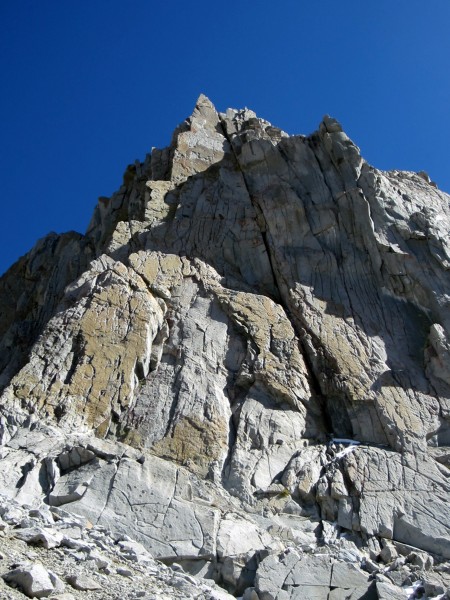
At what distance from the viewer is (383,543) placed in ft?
82.2

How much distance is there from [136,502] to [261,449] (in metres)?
6.31

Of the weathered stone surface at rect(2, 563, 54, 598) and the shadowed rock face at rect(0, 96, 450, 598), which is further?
the shadowed rock face at rect(0, 96, 450, 598)

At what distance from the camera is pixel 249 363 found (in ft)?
106

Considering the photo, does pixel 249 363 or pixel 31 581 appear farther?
pixel 249 363

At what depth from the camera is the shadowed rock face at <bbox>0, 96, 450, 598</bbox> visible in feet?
82.2

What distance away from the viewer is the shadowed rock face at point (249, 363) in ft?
82.2

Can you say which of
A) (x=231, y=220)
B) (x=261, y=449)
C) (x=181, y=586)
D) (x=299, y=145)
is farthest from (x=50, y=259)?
(x=181, y=586)

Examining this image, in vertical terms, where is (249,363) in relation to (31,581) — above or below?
above

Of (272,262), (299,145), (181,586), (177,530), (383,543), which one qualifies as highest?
(299,145)

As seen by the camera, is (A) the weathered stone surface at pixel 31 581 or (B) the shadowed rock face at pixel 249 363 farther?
(B) the shadowed rock face at pixel 249 363

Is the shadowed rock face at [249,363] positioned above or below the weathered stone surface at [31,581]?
above

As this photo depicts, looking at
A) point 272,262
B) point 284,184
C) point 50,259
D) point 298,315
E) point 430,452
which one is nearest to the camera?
point 430,452

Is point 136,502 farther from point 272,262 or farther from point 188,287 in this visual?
point 272,262

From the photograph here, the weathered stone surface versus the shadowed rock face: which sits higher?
the shadowed rock face
